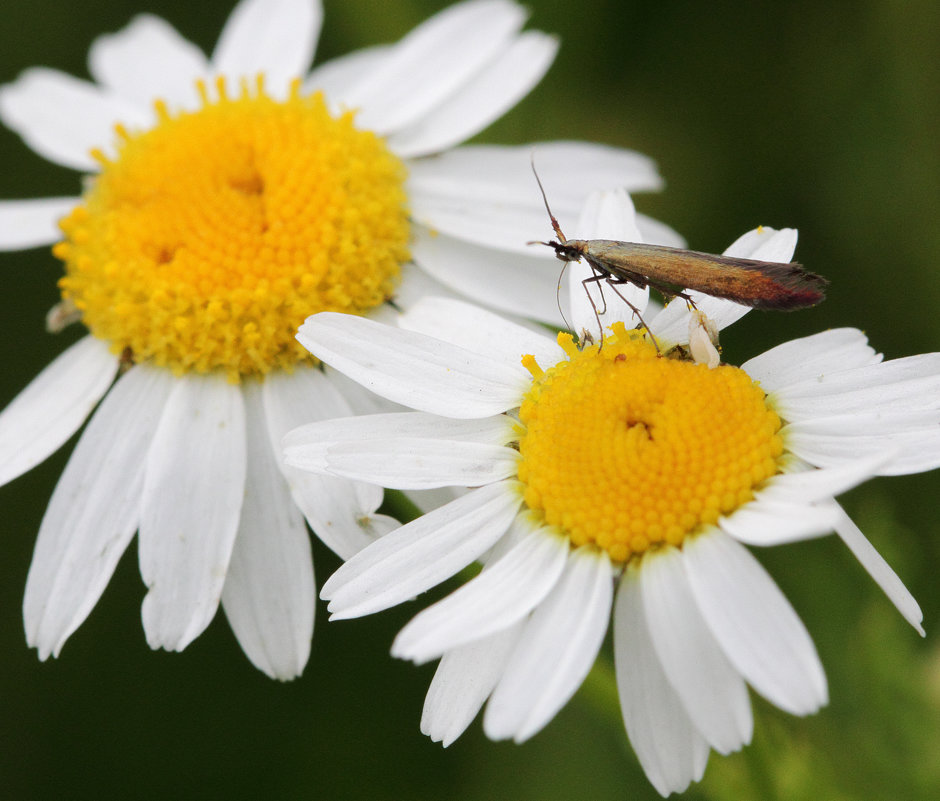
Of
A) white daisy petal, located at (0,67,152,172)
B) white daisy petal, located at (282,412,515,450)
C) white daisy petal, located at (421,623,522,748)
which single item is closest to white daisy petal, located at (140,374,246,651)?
white daisy petal, located at (282,412,515,450)

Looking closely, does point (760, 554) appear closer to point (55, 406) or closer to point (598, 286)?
point (598, 286)

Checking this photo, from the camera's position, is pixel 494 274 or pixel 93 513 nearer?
pixel 93 513

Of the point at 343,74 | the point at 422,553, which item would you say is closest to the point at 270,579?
the point at 422,553

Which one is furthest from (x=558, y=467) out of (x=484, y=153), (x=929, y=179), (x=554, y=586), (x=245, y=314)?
(x=929, y=179)

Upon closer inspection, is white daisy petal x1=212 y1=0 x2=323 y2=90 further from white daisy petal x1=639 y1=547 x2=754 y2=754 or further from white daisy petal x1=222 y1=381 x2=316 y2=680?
white daisy petal x1=639 y1=547 x2=754 y2=754

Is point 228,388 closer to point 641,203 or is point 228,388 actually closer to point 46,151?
point 46,151

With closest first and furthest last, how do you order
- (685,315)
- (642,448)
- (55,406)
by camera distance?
1. (642,448)
2. (685,315)
3. (55,406)
